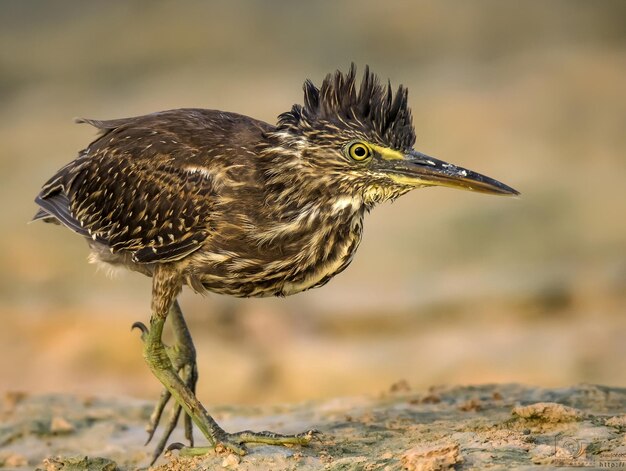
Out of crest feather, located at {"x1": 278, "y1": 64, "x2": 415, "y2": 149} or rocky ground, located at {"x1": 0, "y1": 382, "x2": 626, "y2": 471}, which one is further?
crest feather, located at {"x1": 278, "y1": 64, "x2": 415, "y2": 149}

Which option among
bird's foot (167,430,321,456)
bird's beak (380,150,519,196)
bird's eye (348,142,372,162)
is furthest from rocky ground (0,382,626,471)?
bird's eye (348,142,372,162)

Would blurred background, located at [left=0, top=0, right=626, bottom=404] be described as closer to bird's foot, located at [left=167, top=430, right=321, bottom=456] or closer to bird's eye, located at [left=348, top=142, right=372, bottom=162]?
bird's foot, located at [left=167, top=430, right=321, bottom=456]

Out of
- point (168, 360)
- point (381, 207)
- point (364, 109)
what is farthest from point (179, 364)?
point (381, 207)

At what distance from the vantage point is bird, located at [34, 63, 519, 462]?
6652 mm

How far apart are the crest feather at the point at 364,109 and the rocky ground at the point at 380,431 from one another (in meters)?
1.63

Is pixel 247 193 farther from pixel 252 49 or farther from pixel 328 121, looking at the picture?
pixel 252 49

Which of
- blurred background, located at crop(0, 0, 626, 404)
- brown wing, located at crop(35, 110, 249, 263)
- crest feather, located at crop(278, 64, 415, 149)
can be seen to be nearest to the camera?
crest feather, located at crop(278, 64, 415, 149)

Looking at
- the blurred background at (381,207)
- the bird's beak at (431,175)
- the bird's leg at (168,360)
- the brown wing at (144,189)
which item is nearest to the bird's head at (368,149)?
the bird's beak at (431,175)

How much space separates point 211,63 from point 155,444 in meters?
12.8

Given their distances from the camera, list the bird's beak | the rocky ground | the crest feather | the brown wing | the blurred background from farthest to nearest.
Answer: the blurred background, the brown wing, the crest feather, the bird's beak, the rocky ground

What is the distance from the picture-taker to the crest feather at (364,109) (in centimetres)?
668

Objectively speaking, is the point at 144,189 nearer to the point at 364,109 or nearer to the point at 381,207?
the point at 364,109

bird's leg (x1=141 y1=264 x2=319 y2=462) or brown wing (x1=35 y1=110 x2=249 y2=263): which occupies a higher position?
brown wing (x1=35 y1=110 x2=249 y2=263)

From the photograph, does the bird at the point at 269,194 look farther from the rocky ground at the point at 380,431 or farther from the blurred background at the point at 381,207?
the blurred background at the point at 381,207
